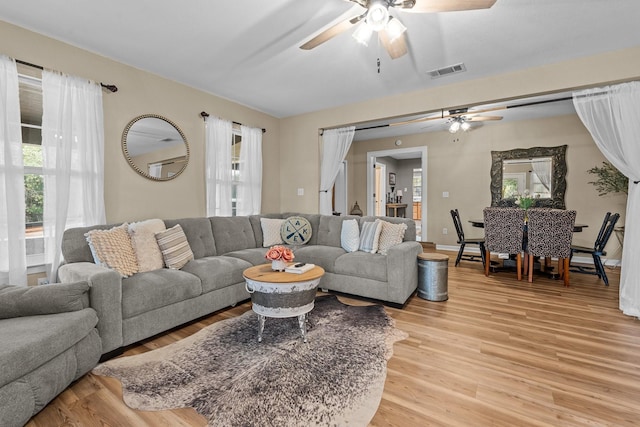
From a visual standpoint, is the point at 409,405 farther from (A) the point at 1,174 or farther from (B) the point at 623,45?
(B) the point at 623,45

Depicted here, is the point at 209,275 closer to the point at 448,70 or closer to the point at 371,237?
the point at 371,237

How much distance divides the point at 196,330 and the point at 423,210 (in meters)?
5.45

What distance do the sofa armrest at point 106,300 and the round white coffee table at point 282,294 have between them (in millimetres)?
938

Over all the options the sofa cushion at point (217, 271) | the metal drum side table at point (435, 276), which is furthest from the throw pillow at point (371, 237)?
the sofa cushion at point (217, 271)

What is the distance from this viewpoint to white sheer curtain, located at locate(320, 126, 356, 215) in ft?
15.9

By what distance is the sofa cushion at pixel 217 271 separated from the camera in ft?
9.10

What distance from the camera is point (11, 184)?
2436 millimetres

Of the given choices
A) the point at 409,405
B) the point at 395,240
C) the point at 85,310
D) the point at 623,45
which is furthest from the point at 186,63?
the point at 623,45

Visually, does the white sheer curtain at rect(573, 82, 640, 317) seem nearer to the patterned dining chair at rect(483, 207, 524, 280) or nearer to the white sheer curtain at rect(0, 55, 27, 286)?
the patterned dining chair at rect(483, 207, 524, 280)

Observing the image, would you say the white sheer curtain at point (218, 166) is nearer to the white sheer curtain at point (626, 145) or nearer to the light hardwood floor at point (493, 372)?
the light hardwood floor at point (493, 372)

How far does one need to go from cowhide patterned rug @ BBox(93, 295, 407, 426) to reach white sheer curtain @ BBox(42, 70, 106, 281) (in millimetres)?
1555

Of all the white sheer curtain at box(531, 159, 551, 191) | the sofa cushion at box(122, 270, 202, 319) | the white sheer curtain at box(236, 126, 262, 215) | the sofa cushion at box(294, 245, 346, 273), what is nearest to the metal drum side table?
the sofa cushion at box(294, 245, 346, 273)

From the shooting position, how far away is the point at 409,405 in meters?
1.63

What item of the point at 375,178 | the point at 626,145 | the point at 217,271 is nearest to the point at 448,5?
the point at 626,145
